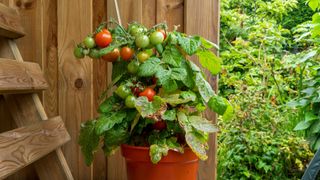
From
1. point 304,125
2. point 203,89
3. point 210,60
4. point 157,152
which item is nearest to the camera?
point 157,152

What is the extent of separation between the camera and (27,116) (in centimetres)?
144

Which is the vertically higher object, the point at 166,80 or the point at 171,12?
the point at 171,12

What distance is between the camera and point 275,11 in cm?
375

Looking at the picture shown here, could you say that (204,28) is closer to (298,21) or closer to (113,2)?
(113,2)

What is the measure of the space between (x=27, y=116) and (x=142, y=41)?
0.61 m

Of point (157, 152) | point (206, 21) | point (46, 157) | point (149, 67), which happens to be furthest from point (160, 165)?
point (206, 21)

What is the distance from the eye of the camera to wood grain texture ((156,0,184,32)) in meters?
1.53

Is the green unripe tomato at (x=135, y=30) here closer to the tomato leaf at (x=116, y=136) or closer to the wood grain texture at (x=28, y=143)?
the tomato leaf at (x=116, y=136)

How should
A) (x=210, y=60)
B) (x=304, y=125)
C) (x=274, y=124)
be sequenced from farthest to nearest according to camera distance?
(x=274, y=124)
(x=304, y=125)
(x=210, y=60)

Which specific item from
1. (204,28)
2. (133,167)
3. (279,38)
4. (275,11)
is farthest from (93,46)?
(275,11)

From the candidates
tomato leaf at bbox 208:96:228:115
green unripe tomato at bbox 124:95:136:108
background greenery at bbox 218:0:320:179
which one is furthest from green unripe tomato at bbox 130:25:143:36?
background greenery at bbox 218:0:320:179

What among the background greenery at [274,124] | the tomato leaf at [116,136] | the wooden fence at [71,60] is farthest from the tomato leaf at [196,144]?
the background greenery at [274,124]

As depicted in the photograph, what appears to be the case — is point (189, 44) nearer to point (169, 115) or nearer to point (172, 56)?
point (172, 56)

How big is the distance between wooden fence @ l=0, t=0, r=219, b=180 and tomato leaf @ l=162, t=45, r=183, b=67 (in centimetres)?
37
